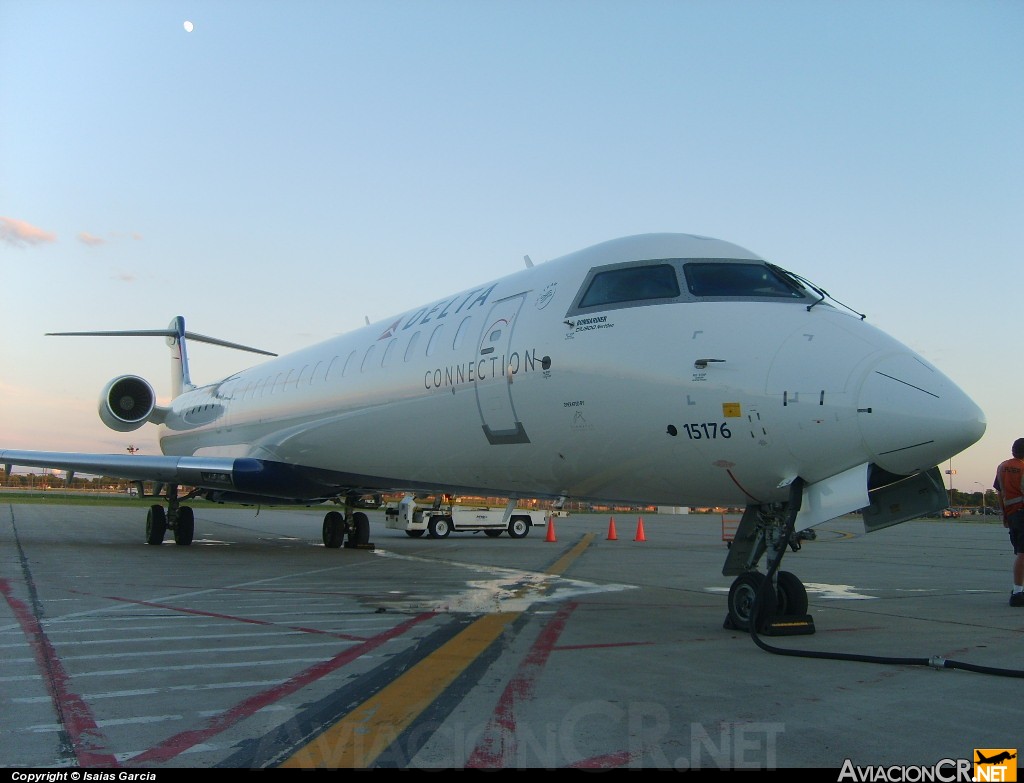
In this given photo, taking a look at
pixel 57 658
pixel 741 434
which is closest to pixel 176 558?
pixel 57 658

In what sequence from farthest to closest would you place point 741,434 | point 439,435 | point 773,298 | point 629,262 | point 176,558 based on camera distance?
point 176,558
point 439,435
point 629,262
point 773,298
point 741,434

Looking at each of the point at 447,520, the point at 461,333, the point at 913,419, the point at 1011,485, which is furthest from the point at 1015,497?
the point at 447,520

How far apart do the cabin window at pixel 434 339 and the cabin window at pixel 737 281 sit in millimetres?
3677

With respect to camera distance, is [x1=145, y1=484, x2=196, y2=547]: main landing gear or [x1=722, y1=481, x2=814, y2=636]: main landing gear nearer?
[x1=722, y1=481, x2=814, y2=636]: main landing gear

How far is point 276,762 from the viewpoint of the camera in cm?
355

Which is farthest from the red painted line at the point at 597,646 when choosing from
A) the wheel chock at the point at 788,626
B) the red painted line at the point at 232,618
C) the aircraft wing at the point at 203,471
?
the aircraft wing at the point at 203,471

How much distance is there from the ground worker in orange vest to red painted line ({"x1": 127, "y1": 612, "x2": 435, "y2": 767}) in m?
6.71

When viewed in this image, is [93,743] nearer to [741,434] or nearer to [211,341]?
[741,434]

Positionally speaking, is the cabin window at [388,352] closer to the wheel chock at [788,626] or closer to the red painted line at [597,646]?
the red painted line at [597,646]

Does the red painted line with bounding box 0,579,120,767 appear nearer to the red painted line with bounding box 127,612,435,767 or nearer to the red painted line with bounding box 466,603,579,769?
the red painted line with bounding box 127,612,435,767

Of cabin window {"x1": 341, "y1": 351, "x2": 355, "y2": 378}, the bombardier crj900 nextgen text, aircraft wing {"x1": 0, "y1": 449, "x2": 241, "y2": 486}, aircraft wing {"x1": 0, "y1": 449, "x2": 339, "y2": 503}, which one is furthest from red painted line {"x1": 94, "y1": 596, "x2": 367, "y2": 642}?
aircraft wing {"x1": 0, "y1": 449, "x2": 241, "y2": 486}

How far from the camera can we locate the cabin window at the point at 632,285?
767cm

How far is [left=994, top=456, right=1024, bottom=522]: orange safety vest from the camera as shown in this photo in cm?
912

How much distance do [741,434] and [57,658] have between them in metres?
5.12
